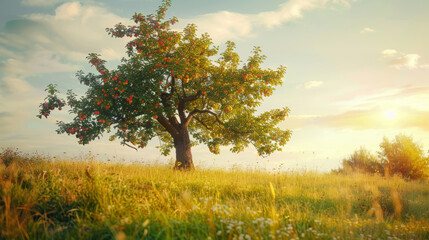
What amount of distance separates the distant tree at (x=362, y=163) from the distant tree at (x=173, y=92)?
477 inches

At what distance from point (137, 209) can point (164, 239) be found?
1.54 meters

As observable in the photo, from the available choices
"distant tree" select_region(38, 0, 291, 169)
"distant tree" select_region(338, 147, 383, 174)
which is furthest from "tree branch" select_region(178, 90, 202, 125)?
"distant tree" select_region(338, 147, 383, 174)

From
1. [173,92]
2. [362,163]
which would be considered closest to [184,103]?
[173,92]

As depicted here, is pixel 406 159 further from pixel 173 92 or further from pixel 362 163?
pixel 173 92

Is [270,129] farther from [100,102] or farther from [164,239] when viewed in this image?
[164,239]

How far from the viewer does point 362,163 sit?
23625mm

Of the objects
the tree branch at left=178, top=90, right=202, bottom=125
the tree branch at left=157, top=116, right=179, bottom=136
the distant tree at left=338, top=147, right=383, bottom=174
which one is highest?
the tree branch at left=178, top=90, right=202, bottom=125

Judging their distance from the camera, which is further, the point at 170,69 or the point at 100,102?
the point at 170,69

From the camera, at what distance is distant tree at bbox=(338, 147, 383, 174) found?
22.9 meters

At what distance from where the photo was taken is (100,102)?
1219 cm

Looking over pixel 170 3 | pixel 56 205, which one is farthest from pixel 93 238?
pixel 170 3

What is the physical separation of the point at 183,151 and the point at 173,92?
306 cm

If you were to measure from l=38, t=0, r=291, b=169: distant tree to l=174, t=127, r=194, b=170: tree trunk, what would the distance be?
5cm

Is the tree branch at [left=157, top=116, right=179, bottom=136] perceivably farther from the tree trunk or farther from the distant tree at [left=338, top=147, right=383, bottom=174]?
the distant tree at [left=338, top=147, right=383, bottom=174]
